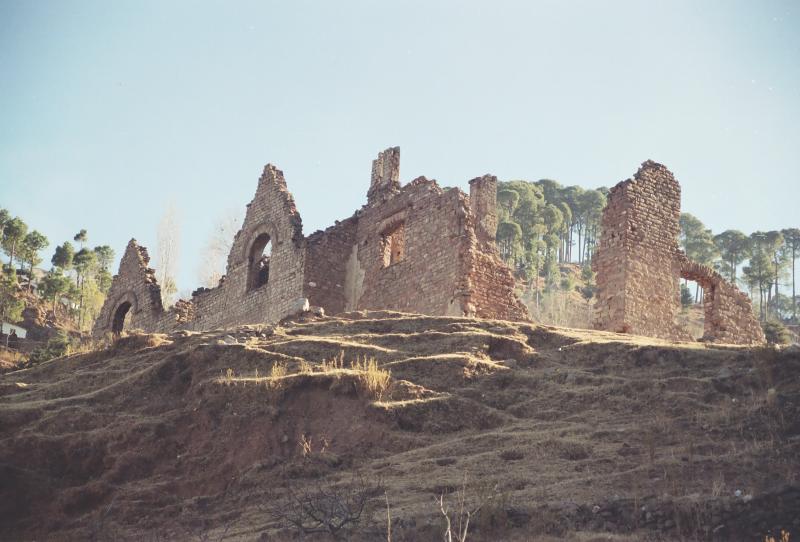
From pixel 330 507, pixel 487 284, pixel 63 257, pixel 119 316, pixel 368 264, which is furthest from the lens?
pixel 63 257

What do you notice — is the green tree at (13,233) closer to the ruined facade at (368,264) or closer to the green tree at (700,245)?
the ruined facade at (368,264)

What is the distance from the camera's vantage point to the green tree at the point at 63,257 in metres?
43.5

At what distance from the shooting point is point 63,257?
43562 mm

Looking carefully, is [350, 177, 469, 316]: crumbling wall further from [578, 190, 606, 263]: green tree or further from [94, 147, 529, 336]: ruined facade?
[578, 190, 606, 263]: green tree

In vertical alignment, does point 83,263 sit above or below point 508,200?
below

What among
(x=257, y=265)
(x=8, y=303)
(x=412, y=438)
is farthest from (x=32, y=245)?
(x=412, y=438)

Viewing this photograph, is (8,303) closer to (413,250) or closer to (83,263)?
(83,263)

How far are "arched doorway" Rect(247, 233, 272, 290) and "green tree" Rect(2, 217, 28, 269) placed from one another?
22174 mm

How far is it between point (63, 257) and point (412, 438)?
37.8 meters

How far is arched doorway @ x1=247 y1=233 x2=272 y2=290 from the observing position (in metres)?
22.8

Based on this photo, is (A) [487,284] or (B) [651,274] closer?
(A) [487,284]

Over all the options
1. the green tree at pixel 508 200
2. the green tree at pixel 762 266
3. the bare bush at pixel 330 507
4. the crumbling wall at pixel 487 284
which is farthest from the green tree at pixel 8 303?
the green tree at pixel 762 266

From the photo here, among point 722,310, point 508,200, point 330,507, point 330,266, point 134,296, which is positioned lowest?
point 330,507

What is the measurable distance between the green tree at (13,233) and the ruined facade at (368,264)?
1682 centimetres
